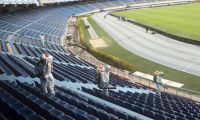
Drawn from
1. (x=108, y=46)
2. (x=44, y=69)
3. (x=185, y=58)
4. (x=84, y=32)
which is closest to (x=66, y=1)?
(x=84, y=32)

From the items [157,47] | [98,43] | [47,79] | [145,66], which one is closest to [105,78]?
[47,79]

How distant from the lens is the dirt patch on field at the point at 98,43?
4068 cm

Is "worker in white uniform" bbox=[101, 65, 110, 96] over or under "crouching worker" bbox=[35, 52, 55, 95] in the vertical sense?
under

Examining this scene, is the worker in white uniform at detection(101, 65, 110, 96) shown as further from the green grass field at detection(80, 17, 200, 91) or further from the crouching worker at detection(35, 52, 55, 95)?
the green grass field at detection(80, 17, 200, 91)

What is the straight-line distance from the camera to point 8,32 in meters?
34.8

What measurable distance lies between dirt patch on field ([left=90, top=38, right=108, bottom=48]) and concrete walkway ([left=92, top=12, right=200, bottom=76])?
1.86m

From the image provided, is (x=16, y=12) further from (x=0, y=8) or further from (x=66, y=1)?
(x=66, y=1)

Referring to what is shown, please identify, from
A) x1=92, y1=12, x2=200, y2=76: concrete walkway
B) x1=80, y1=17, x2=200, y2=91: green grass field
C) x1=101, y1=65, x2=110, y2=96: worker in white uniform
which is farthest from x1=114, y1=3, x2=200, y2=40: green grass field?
x1=101, y1=65, x2=110, y2=96: worker in white uniform

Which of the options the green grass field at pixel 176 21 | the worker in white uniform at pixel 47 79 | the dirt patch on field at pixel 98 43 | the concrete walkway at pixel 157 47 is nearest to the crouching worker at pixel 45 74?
the worker in white uniform at pixel 47 79

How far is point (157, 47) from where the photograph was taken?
38375 millimetres

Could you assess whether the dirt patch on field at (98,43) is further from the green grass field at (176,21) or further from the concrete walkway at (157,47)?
the green grass field at (176,21)

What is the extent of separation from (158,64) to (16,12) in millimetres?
30039

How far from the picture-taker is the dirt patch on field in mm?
40681

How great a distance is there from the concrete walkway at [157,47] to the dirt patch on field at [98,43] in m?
1.86
